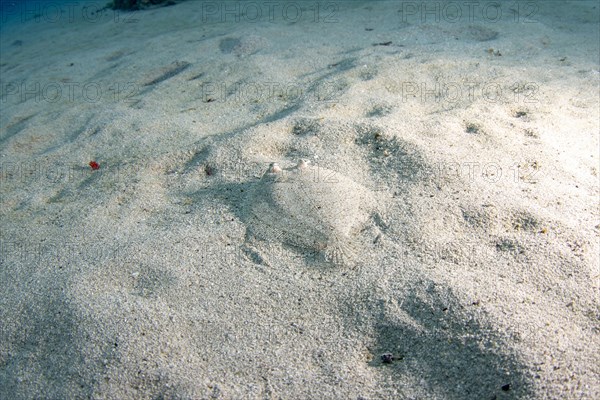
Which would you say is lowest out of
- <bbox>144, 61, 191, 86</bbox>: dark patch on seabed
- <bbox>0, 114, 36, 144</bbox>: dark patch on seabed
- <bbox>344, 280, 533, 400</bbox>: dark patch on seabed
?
<bbox>344, 280, 533, 400</bbox>: dark patch on seabed

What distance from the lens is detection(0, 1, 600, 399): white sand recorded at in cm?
178

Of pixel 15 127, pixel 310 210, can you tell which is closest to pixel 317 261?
pixel 310 210

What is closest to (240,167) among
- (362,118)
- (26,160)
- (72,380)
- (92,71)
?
(362,118)

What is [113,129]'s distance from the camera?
408cm

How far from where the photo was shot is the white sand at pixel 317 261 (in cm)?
178

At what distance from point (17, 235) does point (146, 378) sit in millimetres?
1704

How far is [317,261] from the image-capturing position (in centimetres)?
223

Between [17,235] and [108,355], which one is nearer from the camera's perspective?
[108,355]

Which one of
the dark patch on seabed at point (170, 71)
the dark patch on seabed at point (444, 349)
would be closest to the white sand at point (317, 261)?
the dark patch on seabed at point (444, 349)

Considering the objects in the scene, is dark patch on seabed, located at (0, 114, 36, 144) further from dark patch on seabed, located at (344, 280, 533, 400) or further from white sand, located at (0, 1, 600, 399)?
dark patch on seabed, located at (344, 280, 533, 400)

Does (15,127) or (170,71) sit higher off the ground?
(170,71)

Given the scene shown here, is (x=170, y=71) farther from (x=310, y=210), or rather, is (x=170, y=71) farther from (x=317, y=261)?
(x=317, y=261)

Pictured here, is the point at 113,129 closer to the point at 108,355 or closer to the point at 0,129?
the point at 0,129

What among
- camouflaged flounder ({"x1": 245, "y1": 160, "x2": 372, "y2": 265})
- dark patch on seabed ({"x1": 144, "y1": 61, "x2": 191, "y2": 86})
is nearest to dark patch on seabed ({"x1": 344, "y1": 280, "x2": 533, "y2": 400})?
camouflaged flounder ({"x1": 245, "y1": 160, "x2": 372, "y2": 265})
